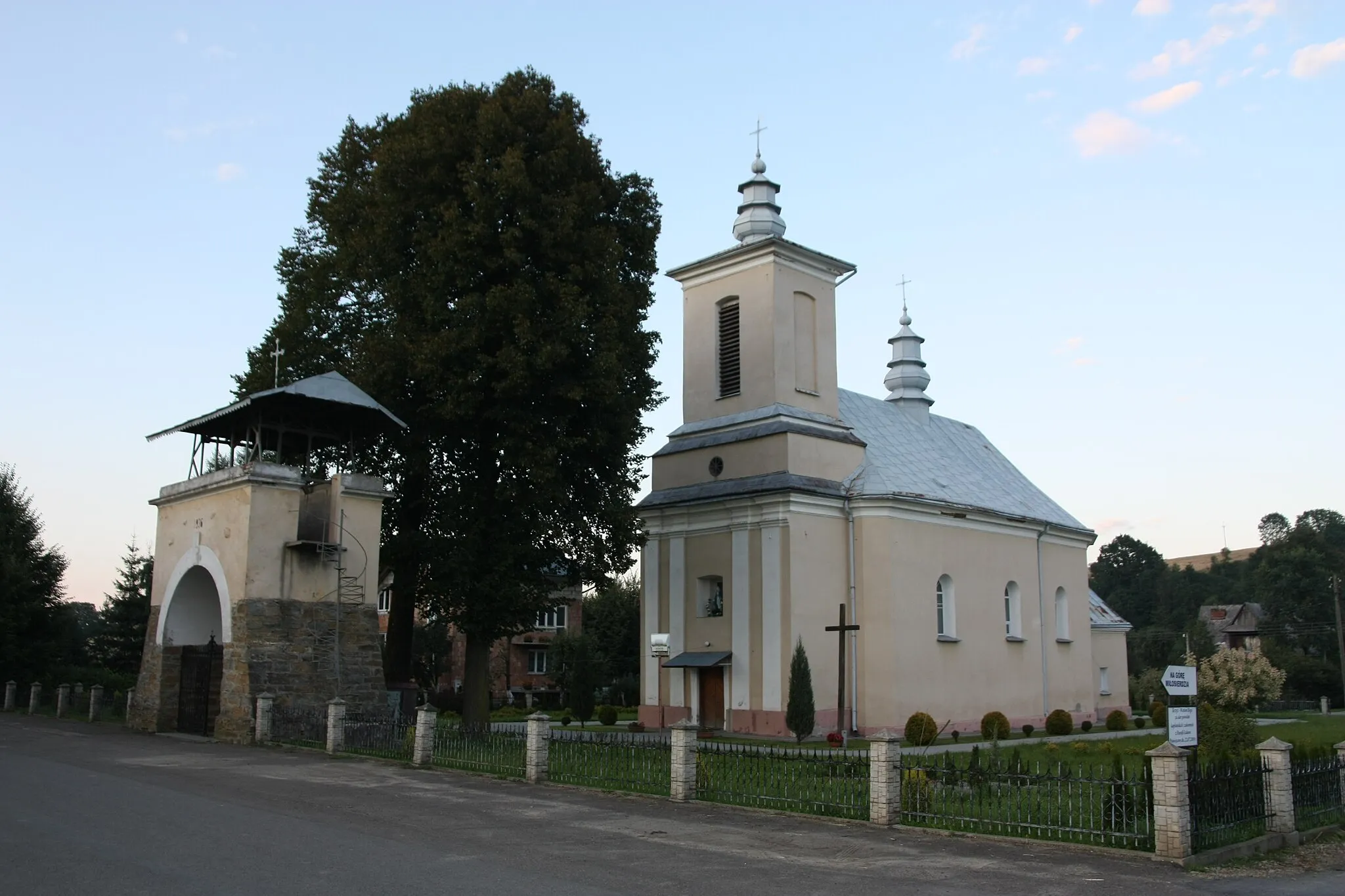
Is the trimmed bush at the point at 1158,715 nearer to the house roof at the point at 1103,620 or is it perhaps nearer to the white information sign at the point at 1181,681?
the house roof at the point at 1103,620

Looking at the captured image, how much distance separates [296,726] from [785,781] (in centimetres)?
1173

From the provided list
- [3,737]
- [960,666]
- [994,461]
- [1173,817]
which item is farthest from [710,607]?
[1173,817]

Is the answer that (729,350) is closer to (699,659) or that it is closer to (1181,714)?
(699,659)

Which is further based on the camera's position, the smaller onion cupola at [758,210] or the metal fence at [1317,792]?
the smaller onion cupola at [758,210]

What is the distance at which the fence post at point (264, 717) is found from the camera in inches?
874

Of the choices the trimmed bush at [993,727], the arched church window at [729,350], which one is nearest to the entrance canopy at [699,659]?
the arched church window at [729,350]

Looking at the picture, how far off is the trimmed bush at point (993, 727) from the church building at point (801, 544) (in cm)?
87

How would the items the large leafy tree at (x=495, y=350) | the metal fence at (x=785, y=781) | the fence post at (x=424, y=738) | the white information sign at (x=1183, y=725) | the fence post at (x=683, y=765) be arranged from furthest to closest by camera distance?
the large leafy tree at (x=495, y=350), the fence post at (x=424, y=738), the fence post at (x=683, y=765), the metal fence at (x=785, y=781), the white information sign at (x=1183, y=725)

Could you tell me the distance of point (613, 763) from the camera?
17703 millimetres

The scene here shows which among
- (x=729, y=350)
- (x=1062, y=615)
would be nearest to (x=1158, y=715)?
(x=1062, y=615)

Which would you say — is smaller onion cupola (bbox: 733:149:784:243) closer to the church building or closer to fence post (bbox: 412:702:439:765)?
the church building

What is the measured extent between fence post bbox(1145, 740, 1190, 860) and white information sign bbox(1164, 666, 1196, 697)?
2.24 meters

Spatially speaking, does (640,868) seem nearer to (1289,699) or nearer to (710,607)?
(710,607)

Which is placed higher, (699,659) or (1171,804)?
(699,659)
